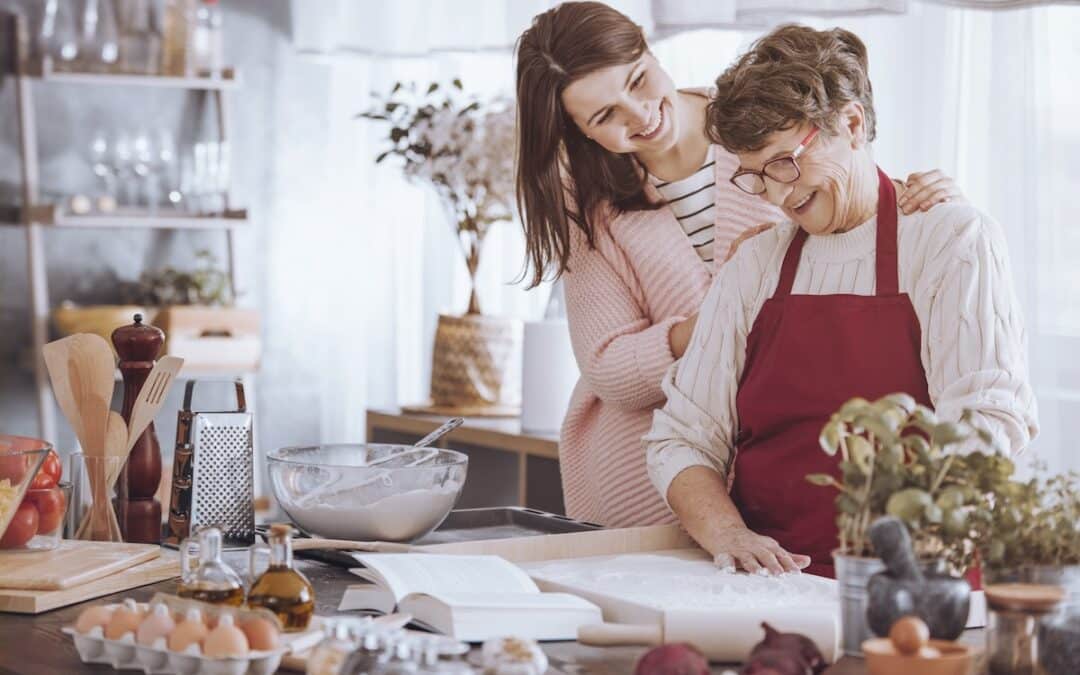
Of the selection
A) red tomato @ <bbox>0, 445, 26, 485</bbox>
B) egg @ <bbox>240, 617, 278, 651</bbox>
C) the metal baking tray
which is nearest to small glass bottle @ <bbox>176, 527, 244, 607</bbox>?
egg @ <bbox>240, 617, 278, 651</bbox>

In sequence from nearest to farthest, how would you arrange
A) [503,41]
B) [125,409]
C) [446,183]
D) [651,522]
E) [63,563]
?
[63,563] < [125,409] < [651,522] < [446,183] < [503,41]

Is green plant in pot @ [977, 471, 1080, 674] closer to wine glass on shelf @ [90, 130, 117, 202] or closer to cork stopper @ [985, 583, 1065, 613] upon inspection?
cork stopper @ [985, 583, 1065, 613]

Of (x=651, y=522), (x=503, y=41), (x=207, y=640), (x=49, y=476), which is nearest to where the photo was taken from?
(x=207, y=640)

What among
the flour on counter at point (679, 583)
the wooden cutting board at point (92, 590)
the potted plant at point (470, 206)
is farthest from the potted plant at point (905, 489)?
the potted plant at point (470, 206)

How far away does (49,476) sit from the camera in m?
1.80

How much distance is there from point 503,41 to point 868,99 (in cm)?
221

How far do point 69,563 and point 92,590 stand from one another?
3.3 inches

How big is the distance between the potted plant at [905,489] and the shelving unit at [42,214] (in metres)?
3.40

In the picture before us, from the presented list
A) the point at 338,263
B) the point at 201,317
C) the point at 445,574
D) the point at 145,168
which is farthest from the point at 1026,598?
the point at 338,263

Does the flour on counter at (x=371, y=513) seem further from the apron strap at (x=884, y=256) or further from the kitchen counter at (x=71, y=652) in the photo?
the apron strap at (x=884, y=256)

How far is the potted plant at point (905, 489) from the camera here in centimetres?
119

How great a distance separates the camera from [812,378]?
1.88 metres

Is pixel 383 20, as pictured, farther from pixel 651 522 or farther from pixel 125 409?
pixel 125 409

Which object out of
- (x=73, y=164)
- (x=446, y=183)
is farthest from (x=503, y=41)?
(x=73, y=164)
